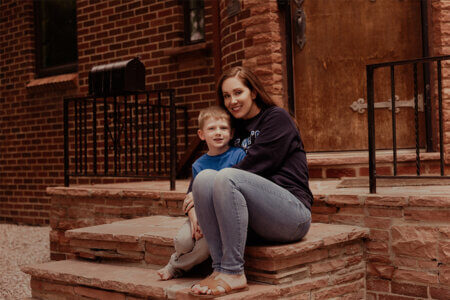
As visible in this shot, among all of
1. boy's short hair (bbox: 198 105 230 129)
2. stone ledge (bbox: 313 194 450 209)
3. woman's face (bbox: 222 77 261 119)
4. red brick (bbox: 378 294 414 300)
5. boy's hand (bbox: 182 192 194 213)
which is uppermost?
woman's face (bbox: 222 77 261 119)

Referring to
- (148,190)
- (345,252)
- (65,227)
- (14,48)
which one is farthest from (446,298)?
(14,48)

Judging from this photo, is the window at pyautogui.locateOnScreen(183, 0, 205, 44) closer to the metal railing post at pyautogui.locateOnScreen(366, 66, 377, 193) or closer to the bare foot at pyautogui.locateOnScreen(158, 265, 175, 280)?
the metal railing post at pyautogui.locateOnScreen(366, 66, 377, 193)

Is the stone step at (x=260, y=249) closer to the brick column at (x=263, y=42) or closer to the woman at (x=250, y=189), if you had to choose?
the woman at (x=250, y=189)

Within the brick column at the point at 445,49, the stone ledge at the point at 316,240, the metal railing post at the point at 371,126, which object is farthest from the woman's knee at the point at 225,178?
the brick column at the point at 445,49

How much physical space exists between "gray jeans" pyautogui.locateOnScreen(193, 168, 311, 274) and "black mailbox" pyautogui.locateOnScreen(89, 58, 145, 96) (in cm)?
248

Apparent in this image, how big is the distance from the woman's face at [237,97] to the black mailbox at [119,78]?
2.11 m

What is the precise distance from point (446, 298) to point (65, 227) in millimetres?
3059

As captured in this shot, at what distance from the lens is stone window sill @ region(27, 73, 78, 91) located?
22.3ft

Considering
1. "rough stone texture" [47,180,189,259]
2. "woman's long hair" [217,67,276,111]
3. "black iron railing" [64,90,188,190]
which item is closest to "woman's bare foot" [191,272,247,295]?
"woman's long hair" [217,67,276,111]

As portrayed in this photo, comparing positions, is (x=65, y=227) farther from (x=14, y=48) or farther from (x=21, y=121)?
(x=14, y=48)

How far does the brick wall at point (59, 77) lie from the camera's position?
5824 mm

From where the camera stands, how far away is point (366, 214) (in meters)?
2.99

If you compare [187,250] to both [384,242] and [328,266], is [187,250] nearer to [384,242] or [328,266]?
[328,266]

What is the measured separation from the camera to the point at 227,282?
2203 mm
